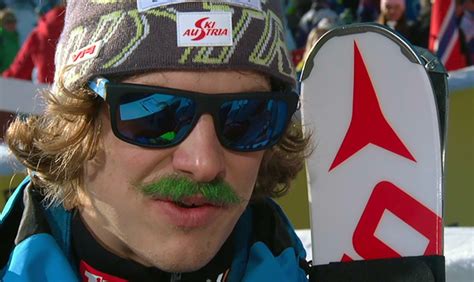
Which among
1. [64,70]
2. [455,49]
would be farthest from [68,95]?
[455,49]

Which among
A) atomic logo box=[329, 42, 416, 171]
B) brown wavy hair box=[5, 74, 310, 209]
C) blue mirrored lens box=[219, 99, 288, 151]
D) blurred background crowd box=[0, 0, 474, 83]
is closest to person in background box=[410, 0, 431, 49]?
blurred background crowd box=[0, 0, 474, 83]

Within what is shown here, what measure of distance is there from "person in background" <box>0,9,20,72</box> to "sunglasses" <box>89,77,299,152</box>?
7.10m

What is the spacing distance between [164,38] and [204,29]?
85mm

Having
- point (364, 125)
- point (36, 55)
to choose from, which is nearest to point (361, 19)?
point (36, 55)

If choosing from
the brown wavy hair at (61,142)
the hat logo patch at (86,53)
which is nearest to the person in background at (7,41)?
the brown wavy hair at (61,142)

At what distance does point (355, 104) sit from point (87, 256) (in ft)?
3.28

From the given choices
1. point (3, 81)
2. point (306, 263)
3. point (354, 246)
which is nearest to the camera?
point (306, 263)

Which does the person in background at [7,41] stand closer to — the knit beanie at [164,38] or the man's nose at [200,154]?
the knit beanie at [164,38]

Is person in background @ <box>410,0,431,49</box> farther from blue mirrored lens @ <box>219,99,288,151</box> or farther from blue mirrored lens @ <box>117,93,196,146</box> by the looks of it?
blue mirrored lens @ <box>117,93,196,146</box>

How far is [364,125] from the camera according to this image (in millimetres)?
2436

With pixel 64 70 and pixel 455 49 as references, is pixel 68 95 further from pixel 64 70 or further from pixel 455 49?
pixel 455 49

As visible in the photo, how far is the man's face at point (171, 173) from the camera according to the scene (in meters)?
1.61

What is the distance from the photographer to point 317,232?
2.39 meters

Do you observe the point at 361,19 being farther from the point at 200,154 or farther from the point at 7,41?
the point at 200,154
